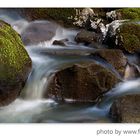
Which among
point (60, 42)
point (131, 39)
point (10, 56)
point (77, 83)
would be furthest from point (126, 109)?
point (10, 56)

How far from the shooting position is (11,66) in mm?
2674

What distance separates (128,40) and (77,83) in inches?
12.4

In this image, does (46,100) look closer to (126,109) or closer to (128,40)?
(126,109)

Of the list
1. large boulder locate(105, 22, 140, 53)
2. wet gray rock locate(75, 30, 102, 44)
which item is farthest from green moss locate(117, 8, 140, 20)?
wet gray rock locate(75, 30, 102, 44)

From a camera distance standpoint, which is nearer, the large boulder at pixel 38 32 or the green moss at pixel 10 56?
the green moss at pixel 10 56

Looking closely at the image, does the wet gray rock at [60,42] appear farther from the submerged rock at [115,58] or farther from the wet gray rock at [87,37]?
the submerged rock at [115,58]

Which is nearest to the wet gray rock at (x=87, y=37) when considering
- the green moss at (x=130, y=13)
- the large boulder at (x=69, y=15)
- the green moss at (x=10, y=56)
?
the large boulder at (x=69, y=15)

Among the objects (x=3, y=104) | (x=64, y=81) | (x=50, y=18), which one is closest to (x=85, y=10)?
(x=50, y=18)

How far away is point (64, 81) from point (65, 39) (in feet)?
0.71

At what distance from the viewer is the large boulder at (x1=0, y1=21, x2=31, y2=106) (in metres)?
2.67

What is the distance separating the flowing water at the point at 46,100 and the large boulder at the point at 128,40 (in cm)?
10

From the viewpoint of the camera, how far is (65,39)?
9.25 feet

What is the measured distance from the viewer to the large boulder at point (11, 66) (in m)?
2.67
